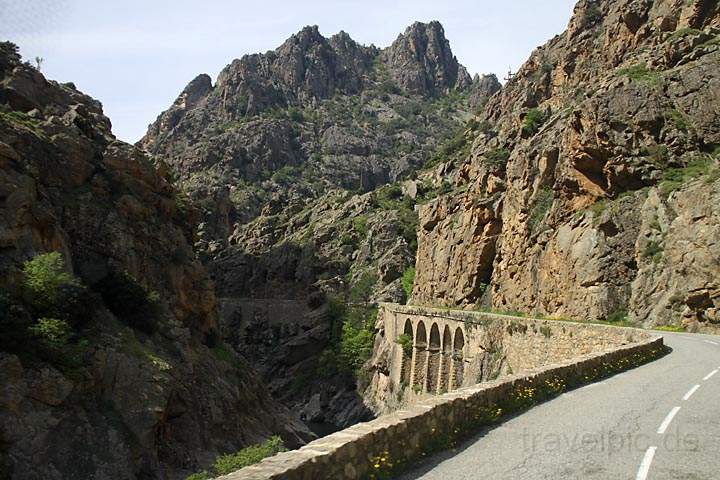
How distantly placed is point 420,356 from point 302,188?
8837cm

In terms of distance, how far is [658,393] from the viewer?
12.9 metres

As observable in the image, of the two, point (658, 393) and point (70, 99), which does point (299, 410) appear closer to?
point (70, 99)

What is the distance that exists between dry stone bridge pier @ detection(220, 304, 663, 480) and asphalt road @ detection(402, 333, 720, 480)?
1.68 ft

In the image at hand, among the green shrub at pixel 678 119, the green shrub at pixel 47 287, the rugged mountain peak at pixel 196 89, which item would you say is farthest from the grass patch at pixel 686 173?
the rugged mountain peak at pixel 196 89

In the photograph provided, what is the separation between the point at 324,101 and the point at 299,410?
12886cm

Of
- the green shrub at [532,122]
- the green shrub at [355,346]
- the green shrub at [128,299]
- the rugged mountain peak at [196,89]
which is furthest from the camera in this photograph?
the rugged mountain peak at [196,89]

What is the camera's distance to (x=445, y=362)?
46562 mm

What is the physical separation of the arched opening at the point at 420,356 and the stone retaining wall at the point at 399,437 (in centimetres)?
3769

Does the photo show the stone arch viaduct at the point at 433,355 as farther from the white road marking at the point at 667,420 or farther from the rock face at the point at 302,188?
the white road marking at the point at 667,420

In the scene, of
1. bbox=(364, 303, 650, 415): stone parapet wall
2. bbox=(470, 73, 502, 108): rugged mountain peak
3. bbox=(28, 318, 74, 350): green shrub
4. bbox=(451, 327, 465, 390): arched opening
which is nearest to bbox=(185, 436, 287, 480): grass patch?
bbox=(28, 318, 74, 350): green shrub

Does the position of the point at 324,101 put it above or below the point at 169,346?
above

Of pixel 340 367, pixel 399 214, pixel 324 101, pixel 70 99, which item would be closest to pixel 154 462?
pixel 70 99

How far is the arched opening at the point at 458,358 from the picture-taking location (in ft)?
138

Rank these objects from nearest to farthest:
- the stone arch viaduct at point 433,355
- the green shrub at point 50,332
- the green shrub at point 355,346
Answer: the green shrub at point 50,332 < the stone arch viaduct at point 433,355 < the green shrub at point 355,346
